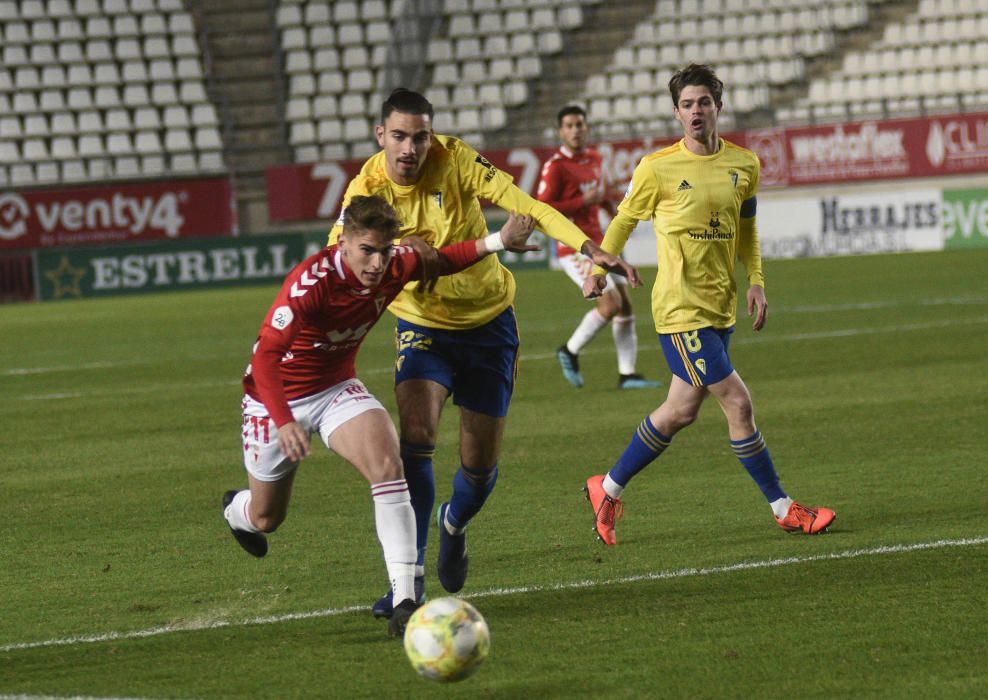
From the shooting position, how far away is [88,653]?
5.47 m

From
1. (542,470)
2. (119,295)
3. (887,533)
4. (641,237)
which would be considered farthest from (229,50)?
(887,533)

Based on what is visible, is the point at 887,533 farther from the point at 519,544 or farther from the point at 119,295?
the point at 119,295

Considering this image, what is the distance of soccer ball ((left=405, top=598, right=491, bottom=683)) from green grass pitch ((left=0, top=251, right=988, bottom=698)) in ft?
0.29

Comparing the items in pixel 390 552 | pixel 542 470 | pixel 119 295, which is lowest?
pixel 119 295

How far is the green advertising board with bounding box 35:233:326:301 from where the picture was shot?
2925 centimetres

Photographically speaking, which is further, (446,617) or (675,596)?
(675,596)

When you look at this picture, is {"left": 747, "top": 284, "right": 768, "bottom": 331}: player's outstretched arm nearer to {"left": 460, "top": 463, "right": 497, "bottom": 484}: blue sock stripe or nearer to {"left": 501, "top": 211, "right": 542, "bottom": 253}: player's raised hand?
{"left": 460, "top": 463, "right": 497, "bottom": 484}: blue sock stripe

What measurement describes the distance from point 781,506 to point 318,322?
2493 mm

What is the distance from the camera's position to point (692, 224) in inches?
291

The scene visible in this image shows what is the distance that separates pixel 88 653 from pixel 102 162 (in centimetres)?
2791

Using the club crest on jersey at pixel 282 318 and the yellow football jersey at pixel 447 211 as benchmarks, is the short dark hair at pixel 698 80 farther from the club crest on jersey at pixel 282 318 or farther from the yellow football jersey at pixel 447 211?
the club crest on jersey at pixel 282 318

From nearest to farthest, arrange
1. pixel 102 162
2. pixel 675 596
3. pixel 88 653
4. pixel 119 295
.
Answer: pixel 88 653
pixel 675 596
pixel 119 295
pixel 102 162

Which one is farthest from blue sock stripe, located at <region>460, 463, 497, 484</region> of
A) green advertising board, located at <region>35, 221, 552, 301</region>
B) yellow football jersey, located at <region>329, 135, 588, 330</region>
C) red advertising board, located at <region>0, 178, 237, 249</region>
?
red advertising board, located at <region>0, 178, 237, 249</region>

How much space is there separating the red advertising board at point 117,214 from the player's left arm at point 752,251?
23676mm
